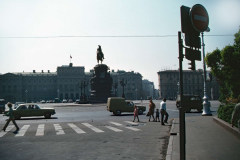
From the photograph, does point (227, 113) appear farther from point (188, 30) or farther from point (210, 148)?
point (188, 30)

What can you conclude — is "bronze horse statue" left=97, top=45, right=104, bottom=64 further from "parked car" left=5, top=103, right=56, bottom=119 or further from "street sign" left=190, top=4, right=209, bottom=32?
"street sign" left=190, top=4, right=209, bottom=32

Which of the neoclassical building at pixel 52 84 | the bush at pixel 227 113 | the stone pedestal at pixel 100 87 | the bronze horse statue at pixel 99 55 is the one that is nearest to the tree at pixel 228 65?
the bush at pixel 227 113

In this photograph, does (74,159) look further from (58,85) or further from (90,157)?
(58,85)

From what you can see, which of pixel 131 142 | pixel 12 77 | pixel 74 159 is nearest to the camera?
pixel 74 159

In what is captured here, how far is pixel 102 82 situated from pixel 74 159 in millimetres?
50181

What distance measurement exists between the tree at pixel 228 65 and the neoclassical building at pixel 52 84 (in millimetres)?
128545

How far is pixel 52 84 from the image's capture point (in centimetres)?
15850

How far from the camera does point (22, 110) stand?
24.8 metres

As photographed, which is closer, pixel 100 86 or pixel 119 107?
pixel 119 107

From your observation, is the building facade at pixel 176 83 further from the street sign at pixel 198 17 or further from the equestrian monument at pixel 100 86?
the street sign at pixel 198 17

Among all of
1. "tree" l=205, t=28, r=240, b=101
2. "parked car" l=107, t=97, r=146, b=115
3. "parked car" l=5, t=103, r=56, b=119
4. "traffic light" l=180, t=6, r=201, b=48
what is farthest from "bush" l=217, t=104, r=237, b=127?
"parked car" l=5, t=103, r=56, b=119

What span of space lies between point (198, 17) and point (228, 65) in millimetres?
19293

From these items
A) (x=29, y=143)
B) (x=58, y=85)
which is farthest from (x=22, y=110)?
(x=58, y=85)

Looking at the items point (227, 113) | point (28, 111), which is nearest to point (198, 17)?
point (227, 113)
